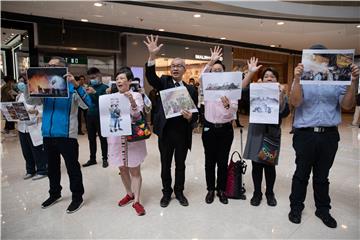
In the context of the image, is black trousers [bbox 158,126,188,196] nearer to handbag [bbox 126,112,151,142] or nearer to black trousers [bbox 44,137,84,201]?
handbag [bbox 126,112,151,142]

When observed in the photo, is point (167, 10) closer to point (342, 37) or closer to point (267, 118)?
point (267, 118)

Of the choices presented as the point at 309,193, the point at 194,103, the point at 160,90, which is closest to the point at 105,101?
the point at 160,90

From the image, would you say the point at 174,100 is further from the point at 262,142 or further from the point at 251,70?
the point at 262,142

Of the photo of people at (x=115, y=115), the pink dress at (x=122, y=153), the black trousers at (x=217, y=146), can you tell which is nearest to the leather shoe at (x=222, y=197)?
the black trousers at (x=217, y=146)

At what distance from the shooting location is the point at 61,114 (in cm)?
277

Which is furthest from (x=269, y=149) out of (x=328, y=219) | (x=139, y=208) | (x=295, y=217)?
(x=139, y=208)

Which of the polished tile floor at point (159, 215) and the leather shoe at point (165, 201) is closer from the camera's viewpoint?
the polished tile floor at point (159, 215)

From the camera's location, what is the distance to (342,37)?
975 centimetres

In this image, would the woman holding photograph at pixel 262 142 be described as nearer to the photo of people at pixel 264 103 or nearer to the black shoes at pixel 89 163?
the photo of people at pixel 264 103

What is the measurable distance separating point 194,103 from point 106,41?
6609mm

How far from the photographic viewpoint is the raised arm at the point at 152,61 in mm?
2578

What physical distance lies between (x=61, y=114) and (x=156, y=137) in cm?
429

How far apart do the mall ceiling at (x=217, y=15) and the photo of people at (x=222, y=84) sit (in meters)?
3.86

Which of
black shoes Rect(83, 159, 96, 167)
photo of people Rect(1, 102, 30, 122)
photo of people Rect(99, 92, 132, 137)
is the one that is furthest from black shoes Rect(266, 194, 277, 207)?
photo of people Rect(1, 102, 30, 122)
